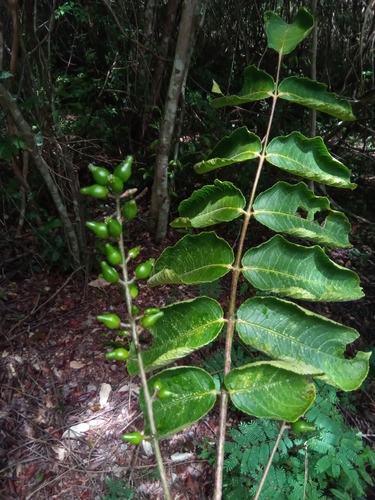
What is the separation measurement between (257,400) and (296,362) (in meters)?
0.12

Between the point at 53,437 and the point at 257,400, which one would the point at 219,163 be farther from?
the point at 53,437

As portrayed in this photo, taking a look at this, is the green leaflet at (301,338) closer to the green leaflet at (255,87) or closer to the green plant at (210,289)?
the green leaflet at (255,87)

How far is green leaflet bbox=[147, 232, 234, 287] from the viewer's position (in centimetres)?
99

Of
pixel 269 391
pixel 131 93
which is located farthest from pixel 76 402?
pixel 131 93

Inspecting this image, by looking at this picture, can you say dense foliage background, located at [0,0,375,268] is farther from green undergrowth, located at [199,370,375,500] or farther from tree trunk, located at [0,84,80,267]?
green undergrowth, located at [199,370,375,500]

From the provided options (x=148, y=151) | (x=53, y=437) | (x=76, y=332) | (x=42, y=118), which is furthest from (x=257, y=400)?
(x=148, y=151)

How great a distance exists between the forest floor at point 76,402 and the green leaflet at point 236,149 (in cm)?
117

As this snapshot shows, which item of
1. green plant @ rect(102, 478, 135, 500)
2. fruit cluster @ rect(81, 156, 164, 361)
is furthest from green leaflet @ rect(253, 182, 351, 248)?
green plant @ rect(102, 478, 135, 500)

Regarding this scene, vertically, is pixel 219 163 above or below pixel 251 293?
above

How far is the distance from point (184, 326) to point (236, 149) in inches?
21.3

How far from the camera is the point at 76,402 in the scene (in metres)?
2.32

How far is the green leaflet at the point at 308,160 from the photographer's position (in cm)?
106

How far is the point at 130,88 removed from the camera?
3.71m

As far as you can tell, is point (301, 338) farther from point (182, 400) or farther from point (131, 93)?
point (131, 93)
